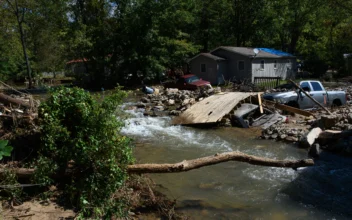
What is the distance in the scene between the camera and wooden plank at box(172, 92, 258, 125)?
14.2 m

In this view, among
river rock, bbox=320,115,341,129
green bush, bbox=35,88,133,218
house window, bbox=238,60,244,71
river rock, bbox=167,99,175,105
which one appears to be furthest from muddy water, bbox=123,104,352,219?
house window, bbox=238,60,244,71

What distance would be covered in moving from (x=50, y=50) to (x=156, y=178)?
41178 millimetres

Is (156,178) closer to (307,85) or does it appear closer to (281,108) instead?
(281,108)

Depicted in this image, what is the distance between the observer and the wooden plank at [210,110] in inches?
559

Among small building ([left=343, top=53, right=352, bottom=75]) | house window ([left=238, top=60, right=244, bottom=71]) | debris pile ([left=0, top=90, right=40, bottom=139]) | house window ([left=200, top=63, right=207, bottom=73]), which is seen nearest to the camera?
debris pile ([left=0, top=90, right=40, bottom=139])

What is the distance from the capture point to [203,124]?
14.3m

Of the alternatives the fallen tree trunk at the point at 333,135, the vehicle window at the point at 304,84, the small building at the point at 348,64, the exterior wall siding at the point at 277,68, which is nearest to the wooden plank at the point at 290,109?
the vehicle window at the point at 304,84

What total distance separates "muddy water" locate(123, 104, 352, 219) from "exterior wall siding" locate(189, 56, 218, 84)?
824 inches

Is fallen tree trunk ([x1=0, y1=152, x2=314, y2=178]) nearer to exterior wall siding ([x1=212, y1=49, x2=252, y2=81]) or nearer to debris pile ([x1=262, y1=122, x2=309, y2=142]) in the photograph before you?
debris pile ([x1=262, y1=122, x2=309, y2=142])

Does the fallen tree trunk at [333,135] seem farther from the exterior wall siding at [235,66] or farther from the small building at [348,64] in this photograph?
the small building at [348,64]

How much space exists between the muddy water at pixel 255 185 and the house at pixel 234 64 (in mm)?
20575

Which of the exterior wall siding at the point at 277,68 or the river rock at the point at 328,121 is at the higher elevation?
the exterior wall siding at the point at 277,68

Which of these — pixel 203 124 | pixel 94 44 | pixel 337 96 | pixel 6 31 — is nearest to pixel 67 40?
pixel 94 44

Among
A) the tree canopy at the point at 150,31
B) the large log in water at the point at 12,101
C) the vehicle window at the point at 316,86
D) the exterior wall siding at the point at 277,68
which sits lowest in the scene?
the vehicle window at the point at 316,86
